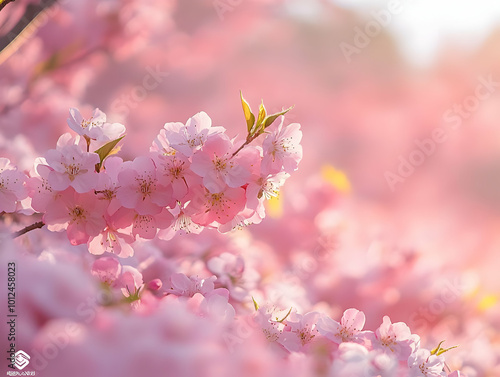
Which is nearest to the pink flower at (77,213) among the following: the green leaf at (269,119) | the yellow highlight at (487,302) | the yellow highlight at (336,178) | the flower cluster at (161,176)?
the flower cluster at (161,176)

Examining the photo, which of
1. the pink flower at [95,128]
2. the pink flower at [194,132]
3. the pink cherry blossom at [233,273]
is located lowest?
the pink cherry blossom at [233,273]

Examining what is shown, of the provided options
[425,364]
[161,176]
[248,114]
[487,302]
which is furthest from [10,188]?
[487,302]

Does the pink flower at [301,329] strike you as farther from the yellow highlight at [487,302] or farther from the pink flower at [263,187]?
the yellow highlight at [487,302]

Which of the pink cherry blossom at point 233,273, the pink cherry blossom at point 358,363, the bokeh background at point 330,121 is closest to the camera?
the pink cherry blossom at point 358,363

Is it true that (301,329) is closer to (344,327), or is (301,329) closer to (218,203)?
(344,327)

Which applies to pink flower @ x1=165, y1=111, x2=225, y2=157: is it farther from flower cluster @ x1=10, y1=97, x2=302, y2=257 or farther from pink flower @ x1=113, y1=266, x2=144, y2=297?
pink flower @ x1=113, y1=266, x2=144, y2=297

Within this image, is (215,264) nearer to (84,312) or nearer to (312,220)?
(84,312)
